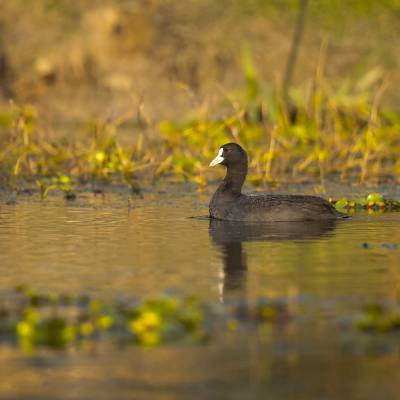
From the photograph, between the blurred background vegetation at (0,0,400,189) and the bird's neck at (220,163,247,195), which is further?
the blurred background vegetation at (0,0,400,189)

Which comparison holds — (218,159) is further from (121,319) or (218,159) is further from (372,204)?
(121,319)

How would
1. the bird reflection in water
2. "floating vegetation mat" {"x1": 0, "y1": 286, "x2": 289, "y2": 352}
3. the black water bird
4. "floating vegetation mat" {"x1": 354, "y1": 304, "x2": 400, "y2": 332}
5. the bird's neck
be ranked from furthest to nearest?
1. the bird's neck
2. the black water bird
3. the bird reflection in water
4. "floating vegetation mat" {"x1": 354, "y1": 304, "x2": 400, "y2": 332}
5. "floating vegetation mat" {"x1": 0, "y1": 286, "x2": 289, "y2": 352}

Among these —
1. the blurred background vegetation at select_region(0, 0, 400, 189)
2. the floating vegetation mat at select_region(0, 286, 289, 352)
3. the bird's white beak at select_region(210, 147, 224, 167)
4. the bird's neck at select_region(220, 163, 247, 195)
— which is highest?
the blurred background vegetation at select_region(0, 0, 400, 189)

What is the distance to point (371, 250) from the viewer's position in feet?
40.6

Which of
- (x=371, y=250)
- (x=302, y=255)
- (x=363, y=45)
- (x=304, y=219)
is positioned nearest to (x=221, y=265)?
(x=302, y=255)

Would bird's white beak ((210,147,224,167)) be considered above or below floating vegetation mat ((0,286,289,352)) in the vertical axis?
above

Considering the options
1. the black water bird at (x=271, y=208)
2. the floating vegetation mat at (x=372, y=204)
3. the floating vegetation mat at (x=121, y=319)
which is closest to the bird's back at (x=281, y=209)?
the black water bird at (x=271, y=208)

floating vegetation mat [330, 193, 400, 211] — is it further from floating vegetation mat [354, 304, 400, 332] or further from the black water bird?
floating vegetation mat [354, 304, 400, 332]

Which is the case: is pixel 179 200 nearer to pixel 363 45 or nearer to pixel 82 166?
pixel 82 166

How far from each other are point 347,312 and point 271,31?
31.4m

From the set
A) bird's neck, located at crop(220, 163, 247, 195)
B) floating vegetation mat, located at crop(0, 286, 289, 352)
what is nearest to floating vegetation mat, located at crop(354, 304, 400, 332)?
floating vegetation mat, located at crop(0, 286, 289, 352)

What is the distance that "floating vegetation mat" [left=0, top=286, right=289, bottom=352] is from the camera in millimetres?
8125

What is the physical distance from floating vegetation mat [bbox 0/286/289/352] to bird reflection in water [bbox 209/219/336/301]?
5.46 feet

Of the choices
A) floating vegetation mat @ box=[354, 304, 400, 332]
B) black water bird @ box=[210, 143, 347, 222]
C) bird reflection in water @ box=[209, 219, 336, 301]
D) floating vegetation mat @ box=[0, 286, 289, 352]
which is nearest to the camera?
floating vegetation mat @ box=[0, 286, 289, 352]
